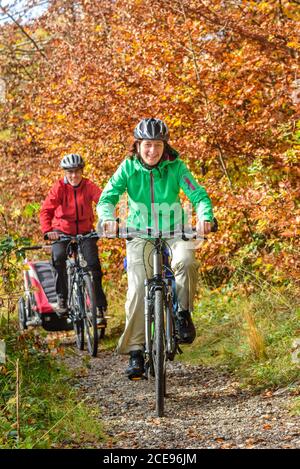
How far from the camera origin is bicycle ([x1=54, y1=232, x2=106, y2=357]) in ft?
28.9

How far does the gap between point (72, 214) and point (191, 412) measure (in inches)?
148

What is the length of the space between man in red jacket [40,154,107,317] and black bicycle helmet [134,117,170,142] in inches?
105

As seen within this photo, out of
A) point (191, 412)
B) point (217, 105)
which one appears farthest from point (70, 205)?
point (191, 412)

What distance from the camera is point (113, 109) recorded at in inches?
373

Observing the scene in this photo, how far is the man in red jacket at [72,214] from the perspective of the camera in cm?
909

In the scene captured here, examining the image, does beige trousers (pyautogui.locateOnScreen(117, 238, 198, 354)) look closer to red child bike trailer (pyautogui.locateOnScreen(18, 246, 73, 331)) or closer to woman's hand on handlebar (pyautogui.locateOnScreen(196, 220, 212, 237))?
woman's hand on handlebar (pyautogui.locateOnScreen(196, 220, 212, 237))

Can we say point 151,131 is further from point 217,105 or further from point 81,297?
point 81,297

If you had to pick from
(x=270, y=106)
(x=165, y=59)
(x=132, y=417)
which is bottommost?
(x=132, y=417)

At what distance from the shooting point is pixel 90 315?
353 inches

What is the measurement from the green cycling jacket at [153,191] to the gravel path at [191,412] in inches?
56.2

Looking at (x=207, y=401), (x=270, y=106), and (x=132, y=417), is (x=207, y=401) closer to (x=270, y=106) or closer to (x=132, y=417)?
(x=132, y=417)

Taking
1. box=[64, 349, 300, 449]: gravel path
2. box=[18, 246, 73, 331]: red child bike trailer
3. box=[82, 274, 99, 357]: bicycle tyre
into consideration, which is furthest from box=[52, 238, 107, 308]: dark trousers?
box=[64, 349, 300, 449]: gravel path
